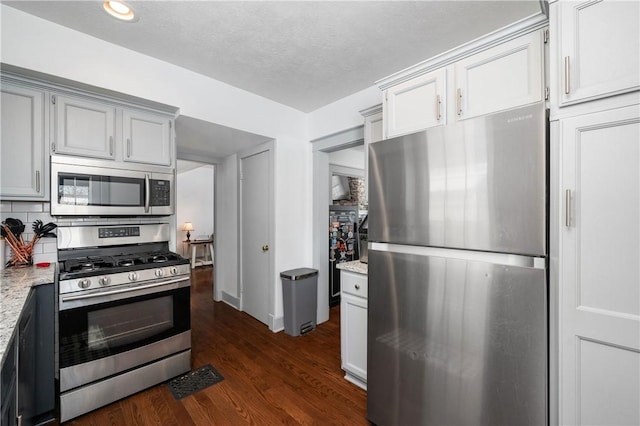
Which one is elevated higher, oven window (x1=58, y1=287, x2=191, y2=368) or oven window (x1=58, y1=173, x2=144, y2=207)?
oven window (x1=58, y1=173, x2=144, y2=207)

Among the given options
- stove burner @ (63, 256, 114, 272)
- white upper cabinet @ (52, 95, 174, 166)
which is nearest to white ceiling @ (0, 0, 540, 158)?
white upper cabinet @ (52, 95, 174, 166)

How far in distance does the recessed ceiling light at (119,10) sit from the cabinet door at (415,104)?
1745 mm

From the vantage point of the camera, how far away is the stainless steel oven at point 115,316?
1793 mm

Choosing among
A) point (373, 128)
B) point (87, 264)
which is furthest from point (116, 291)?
point (373, 128)

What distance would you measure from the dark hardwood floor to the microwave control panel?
1.47 metres

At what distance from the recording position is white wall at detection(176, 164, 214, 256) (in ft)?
22.7

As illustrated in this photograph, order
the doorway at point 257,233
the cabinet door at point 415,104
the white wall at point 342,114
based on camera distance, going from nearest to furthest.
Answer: the cabinet door at point 415,104 → the white wall at point 342,114 → the doorway at point 257,233

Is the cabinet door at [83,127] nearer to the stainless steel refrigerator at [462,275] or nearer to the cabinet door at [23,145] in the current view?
the cabinet door at [23,145]

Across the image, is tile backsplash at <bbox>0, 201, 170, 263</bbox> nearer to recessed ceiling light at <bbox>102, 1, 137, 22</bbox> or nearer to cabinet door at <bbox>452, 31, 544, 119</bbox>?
recessed ceiling light at <bbox>102, 1, 137, 22</bbox>

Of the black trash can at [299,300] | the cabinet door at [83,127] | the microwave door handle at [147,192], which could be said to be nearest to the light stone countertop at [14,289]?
the microwave door handle at [147,192]

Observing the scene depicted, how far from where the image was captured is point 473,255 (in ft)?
4.38

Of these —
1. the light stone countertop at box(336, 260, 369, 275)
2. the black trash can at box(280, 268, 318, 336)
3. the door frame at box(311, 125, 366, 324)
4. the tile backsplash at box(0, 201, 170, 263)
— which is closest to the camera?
the tile backsplash at box(0, 201, 170, 263)

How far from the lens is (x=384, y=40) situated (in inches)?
82.5

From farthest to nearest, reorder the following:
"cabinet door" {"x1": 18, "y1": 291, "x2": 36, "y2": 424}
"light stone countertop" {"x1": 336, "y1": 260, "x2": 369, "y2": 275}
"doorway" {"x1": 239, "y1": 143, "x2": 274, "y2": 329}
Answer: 1. "doorway" {"x1": 239, "y1": 143, "x2": 274, "y2": 329}
2. "light stone countertop" {"x1": 336, "y1": 260, "x2": 369, "y2": 275}
3. "cabinet door" {"x1": 18, "y1": 291, "x2": 36, "y2": 424}
